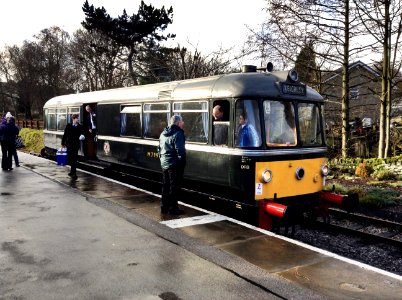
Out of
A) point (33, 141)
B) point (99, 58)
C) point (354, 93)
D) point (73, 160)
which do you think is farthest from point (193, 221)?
point (99, 58)

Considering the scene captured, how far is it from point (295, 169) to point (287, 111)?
1077 mm

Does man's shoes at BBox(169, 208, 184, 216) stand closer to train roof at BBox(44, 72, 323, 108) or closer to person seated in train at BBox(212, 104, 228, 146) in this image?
person seated in train at BBox(212, 104, 228, 146)

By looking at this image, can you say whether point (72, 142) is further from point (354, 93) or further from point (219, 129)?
point (354, 93)

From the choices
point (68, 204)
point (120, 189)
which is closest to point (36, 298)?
point (68, 204)

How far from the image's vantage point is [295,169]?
7445mm

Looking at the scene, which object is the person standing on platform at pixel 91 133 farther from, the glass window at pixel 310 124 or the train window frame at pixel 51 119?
the glass window at pixel 310 124

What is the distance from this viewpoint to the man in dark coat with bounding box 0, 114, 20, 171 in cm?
1275

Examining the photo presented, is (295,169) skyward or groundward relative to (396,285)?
skyward

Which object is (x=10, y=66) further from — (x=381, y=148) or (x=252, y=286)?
(x=252, y=286)

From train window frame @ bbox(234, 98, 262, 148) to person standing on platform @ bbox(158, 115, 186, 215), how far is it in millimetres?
970

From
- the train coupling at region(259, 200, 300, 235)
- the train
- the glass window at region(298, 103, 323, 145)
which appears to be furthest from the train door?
the train coupling at region(259, 200, 300, 235)

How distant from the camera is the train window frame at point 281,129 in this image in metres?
7.12

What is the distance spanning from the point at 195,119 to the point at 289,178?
2.22 m

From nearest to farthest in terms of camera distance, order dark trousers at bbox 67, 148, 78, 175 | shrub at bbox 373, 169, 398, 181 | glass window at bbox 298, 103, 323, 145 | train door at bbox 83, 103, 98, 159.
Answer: glass window at bbox 298, 103, 323, 145
dark trousers at bbox 67, 148, 78, 175
shrub at bbox 373, 169, 398, 181
train door at bbox 83, 103, 98, 159
